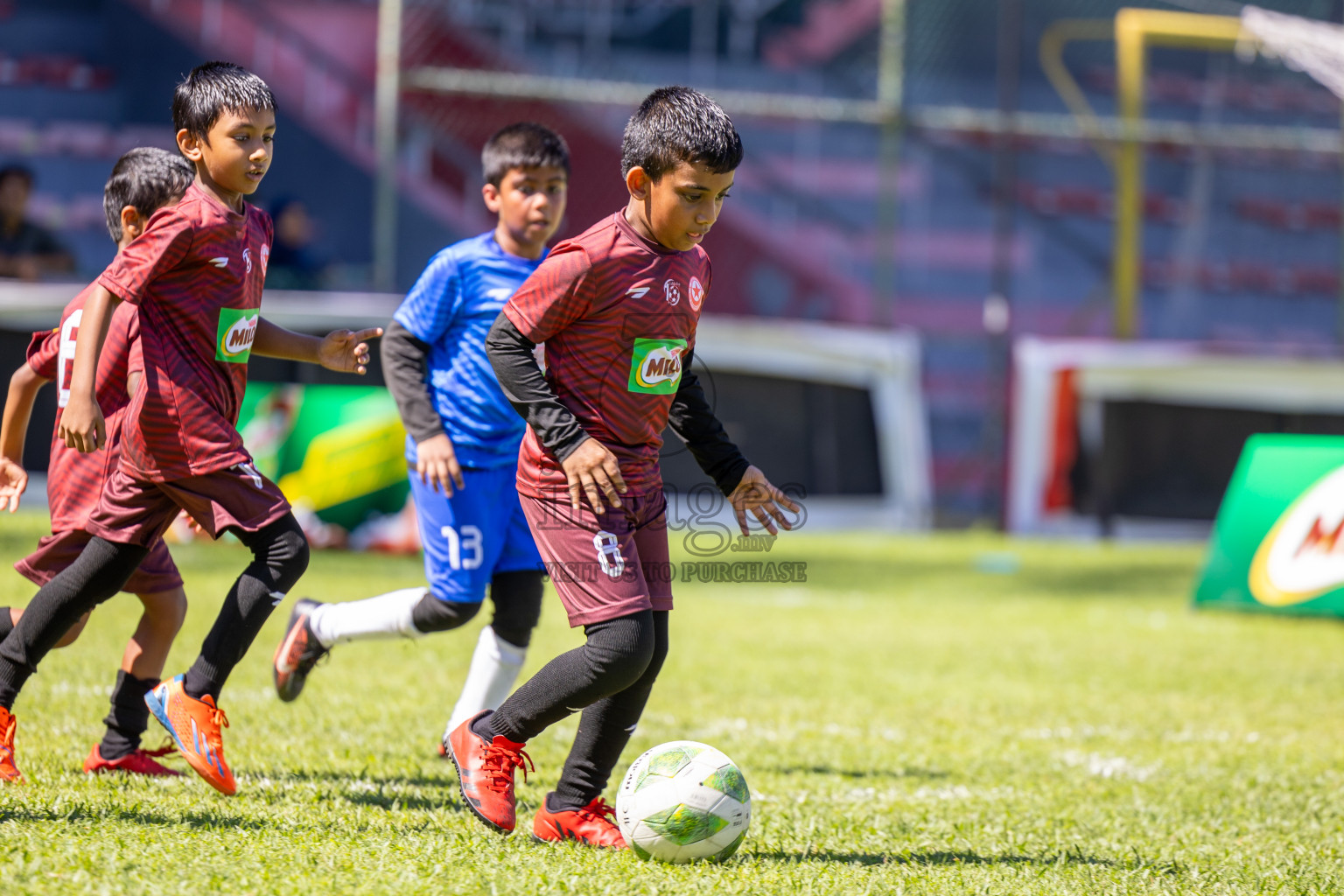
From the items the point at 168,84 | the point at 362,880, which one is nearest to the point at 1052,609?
the point at 362,880

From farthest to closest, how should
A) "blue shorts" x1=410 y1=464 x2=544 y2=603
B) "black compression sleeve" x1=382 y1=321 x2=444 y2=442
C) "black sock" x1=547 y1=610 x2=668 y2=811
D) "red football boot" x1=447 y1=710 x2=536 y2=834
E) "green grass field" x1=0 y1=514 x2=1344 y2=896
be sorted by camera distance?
"blue shorts" x1=410 y1=464 x2=544 y2=603 < "black compression sleeve" x1=382 y1=321 x2=444 y2=442 < "black sock" x1=547 y1=610 x2=668 y2=811 < "red football boot" x1=447 y1=710 x2=536 y2=834 < "green grass field" x1=0 y1=514 x2=1344 y2=896

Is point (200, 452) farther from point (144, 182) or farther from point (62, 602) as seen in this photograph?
point (144, 182)

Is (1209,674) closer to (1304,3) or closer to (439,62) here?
(439,62)

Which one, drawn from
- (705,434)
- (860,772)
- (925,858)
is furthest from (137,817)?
(860,772)

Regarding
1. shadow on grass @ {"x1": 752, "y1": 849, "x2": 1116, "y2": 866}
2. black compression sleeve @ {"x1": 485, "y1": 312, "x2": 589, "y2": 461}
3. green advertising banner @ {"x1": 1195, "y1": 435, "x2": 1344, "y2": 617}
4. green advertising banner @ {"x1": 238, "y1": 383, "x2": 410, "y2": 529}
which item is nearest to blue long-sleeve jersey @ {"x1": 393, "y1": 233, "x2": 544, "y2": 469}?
black compression sleeve @ {"x1": 485, "y1": 312, "x2": 589, "y2": 461}

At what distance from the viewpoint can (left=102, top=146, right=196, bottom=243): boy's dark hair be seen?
3695mm

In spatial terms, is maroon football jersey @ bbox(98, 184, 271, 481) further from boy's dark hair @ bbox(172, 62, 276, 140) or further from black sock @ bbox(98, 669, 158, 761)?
black sock @ bbox(98, 669, 158, 761)

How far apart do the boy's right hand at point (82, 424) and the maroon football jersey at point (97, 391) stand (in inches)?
13.1

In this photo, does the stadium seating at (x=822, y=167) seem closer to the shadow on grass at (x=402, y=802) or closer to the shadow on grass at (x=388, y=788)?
the shadow on grass at (x=388, y=788)

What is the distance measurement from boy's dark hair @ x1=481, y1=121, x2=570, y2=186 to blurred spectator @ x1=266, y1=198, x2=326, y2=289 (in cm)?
711

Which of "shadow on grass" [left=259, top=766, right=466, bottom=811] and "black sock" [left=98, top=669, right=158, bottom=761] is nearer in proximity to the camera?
"shadow on grass" [left=259, top=766, right=466, bottom=811]

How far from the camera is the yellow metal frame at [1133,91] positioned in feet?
43.5

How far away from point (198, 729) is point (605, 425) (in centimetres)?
125

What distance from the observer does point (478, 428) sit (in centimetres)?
423
